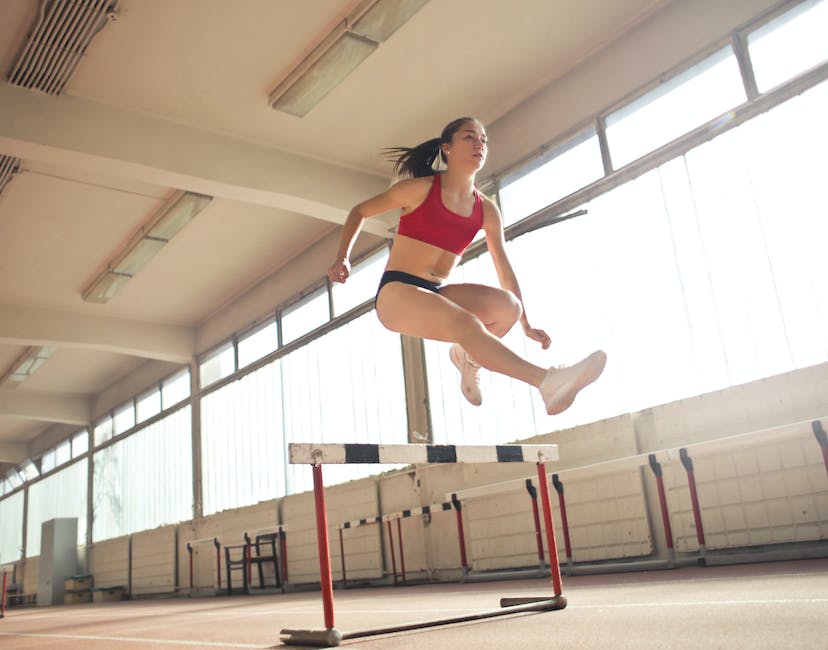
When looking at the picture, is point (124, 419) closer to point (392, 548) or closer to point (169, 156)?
point (392, 548)

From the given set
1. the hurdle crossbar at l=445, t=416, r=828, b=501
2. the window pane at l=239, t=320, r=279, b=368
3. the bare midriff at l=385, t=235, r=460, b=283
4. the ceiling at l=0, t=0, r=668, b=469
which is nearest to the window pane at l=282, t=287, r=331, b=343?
the window pane at l=239, t=320, r=279, b=368

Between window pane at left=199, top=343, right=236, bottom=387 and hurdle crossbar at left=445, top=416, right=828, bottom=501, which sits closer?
hurdle crossbar at left=445, top=416, right=828, bottom=501

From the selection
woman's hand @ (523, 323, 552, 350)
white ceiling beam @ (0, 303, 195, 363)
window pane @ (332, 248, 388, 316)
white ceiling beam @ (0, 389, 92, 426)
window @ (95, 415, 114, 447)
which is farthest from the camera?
window @ (95, 415, 114, 447)

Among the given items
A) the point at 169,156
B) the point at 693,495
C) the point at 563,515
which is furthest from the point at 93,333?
the point at 693,495

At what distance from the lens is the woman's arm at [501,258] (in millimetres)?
2932

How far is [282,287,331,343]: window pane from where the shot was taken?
9406mm

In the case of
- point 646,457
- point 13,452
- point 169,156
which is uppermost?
point 169,156

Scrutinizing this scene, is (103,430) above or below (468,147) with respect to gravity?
above

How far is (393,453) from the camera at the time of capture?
2742 mm

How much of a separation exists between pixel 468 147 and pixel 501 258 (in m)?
0.50

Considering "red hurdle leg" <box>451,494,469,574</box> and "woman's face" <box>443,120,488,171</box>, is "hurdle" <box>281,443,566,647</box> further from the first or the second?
"red hurdle leg" <box>451,494,469,574</box>

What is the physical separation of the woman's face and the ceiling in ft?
10.8

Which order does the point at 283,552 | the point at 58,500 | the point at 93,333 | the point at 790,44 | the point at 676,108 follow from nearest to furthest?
the point at 790,44, the point at 676,108, the point at 283,552, the point at 93,333, the point at 58,500

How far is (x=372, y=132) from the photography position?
725 cm
